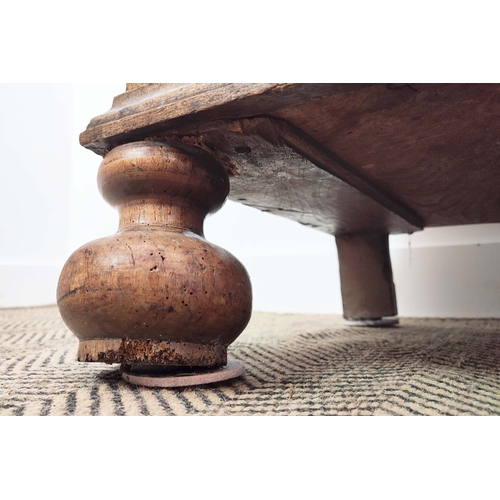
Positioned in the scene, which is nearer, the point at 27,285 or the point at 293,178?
the point at 293,178

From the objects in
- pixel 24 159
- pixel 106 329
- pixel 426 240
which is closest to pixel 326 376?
pixel 106 329

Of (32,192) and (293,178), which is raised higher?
(32,192)

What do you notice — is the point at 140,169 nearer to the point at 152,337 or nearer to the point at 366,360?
the point at 152,337

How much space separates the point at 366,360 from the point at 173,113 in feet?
1.13

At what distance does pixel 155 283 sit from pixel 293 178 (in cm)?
27

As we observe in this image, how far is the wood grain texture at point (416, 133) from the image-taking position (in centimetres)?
39

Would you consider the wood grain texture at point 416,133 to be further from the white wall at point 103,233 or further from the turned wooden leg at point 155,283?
the white wall at point 103,233

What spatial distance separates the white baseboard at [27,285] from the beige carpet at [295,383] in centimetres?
78

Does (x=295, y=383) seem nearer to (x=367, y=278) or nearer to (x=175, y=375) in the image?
(x=175, y=375)

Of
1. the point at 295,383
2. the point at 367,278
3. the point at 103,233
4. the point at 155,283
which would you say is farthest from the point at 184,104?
the point at 103,233

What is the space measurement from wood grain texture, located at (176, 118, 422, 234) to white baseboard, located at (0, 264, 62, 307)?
965 millimetres

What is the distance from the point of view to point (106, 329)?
38cm

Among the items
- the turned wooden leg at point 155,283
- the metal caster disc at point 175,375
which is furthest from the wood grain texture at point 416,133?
the metal caster disc at point 175,375

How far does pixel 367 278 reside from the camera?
3.04 feet
